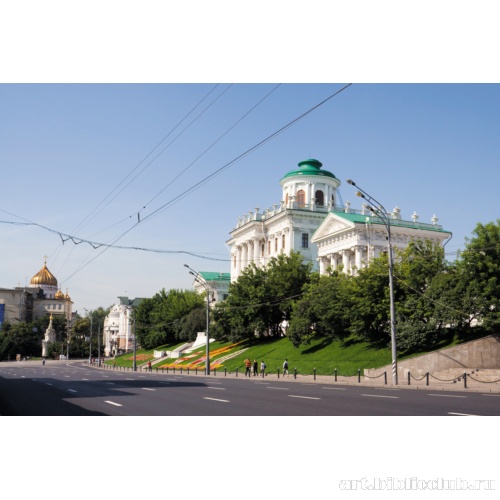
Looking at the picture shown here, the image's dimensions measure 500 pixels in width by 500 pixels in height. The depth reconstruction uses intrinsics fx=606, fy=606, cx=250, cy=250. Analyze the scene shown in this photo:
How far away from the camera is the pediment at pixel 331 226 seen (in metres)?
68.4

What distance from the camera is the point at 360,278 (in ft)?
149

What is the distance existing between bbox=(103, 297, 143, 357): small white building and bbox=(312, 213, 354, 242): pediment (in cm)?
8034

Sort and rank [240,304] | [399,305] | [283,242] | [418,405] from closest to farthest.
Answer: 1. [418,405]
2. [399,305]
3. [240,304]
4. [283,242]

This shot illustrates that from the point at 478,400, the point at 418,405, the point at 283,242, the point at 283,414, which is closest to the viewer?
the point at 283,414

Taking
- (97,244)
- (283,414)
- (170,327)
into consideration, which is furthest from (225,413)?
(170,327)

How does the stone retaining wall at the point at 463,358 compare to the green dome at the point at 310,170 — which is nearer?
the stone retaining wall at the point at 463,358

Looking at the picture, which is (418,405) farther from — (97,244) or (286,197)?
(286,197)

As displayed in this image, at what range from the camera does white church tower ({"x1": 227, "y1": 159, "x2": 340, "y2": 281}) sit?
8219cm

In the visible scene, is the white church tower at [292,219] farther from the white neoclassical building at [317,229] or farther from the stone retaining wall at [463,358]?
the stone retaining wall at [463,358]

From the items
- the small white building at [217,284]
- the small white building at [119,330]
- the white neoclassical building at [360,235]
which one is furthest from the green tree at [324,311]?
the small white building at [119,330]

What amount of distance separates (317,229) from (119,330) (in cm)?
9413

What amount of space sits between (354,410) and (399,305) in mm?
27094

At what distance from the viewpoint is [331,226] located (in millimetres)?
71625

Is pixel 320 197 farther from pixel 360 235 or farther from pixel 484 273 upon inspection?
pixel 484 273
